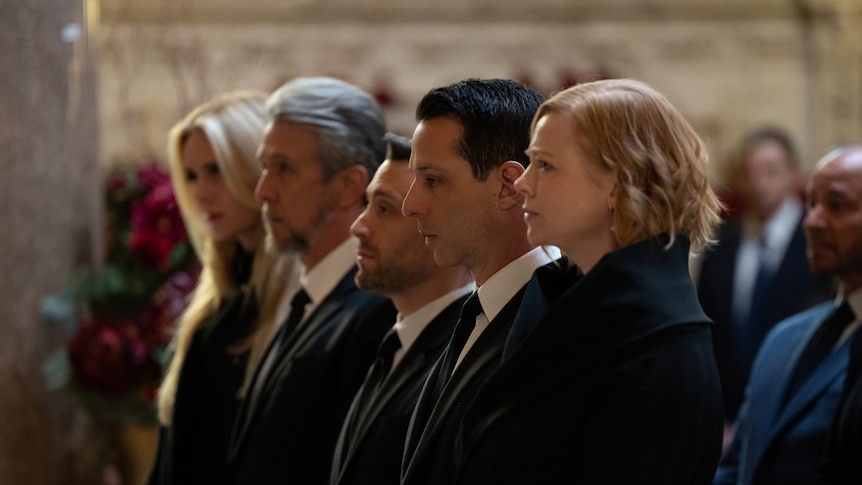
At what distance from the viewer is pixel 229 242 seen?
4066 mm

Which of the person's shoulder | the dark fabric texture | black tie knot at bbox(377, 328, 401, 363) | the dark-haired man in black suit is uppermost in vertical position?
the dark-haired man in black suit

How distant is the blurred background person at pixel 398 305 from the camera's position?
2697mm

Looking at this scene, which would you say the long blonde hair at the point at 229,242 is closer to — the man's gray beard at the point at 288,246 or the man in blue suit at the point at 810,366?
the man's gray beard at the point at 288,246

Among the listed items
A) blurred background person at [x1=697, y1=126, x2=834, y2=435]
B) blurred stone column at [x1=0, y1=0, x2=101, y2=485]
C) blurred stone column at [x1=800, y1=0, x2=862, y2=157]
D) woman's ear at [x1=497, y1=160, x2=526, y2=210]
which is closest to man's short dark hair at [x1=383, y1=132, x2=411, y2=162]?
woman's ear at [x1=497, y1=160, x2=526, y2=210]

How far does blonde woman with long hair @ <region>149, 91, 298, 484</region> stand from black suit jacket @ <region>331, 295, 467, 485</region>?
968 mm

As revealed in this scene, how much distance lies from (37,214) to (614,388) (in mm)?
3163

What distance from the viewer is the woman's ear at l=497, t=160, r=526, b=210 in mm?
2385

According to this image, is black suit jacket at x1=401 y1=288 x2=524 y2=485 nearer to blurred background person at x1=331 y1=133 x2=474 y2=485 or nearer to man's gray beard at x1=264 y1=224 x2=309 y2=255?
blurred background person at x1=331 y1=133 x2=474 y2=485

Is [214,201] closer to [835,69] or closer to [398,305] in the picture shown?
[398,305]

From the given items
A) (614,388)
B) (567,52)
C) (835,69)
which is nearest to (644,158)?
(614,388)

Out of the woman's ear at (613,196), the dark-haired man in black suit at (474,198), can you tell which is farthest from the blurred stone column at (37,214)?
the woman's ear at (613,196)

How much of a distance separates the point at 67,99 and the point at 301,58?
390 centimetres

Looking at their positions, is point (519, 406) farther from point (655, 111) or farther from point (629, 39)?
point (629, 39)

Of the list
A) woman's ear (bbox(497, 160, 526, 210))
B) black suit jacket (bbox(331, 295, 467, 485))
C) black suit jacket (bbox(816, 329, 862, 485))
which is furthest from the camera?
black suit jacket (bbox(816, 329, 862, 485))
